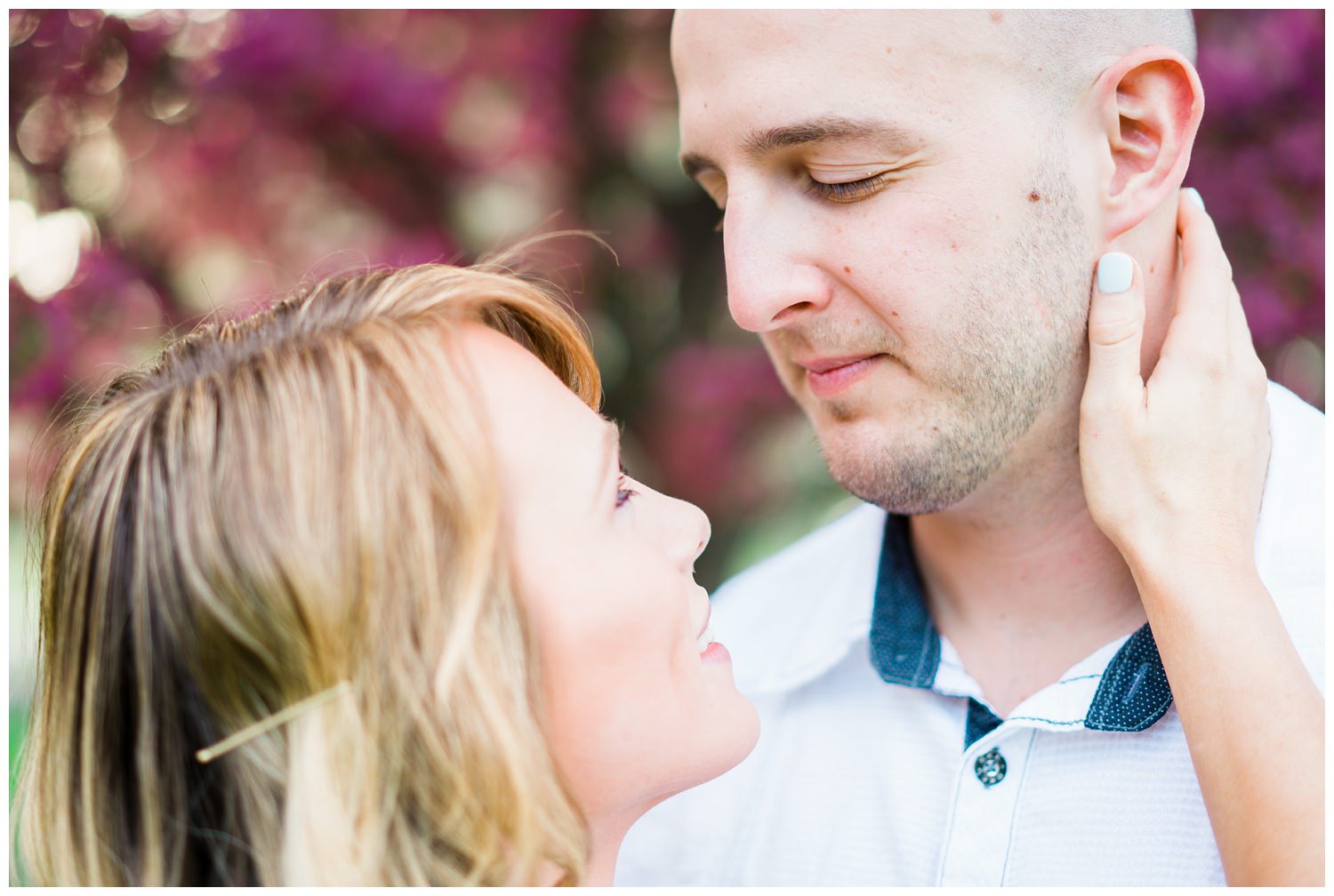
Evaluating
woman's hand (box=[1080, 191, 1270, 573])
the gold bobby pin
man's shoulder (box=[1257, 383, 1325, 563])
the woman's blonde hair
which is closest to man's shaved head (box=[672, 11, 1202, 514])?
woman's hand (box=[1080, 191, 1270, 573])

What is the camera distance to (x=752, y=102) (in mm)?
1867

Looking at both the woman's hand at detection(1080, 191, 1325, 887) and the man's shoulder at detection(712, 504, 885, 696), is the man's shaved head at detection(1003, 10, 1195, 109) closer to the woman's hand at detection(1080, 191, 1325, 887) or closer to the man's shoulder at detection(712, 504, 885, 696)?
the woman's hand at detection(1080, 191, 1325, 887)

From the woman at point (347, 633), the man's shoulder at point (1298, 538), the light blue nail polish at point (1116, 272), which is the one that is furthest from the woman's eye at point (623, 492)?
the man's shoulder at point (1298, 538)

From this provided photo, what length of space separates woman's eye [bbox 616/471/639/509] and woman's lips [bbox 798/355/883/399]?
546 mm

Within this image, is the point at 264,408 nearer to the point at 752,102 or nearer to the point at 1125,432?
the point at 752,102

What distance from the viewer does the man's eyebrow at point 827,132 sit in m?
1.81

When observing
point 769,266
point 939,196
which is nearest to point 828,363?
Answer: point 769,266

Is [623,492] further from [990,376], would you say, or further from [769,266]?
[990,376]

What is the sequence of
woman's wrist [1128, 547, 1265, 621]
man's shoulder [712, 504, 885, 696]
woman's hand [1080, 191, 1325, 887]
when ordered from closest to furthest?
woman's hand [1080, 191, 1325, 887] < woman's wrist [1128, 547, 1265, 621] < man's shoulder [712, 504, 885, 696]

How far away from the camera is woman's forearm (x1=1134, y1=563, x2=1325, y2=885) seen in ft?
4.74

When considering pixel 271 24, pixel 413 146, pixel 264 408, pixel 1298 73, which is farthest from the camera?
pixel 413 146

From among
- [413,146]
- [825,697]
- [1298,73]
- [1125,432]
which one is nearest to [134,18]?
[413,146]

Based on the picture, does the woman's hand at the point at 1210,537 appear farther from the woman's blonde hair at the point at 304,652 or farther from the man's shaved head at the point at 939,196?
the woman's blonde hair at the point at 304,652

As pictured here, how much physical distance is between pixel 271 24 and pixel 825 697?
7.59 feet
